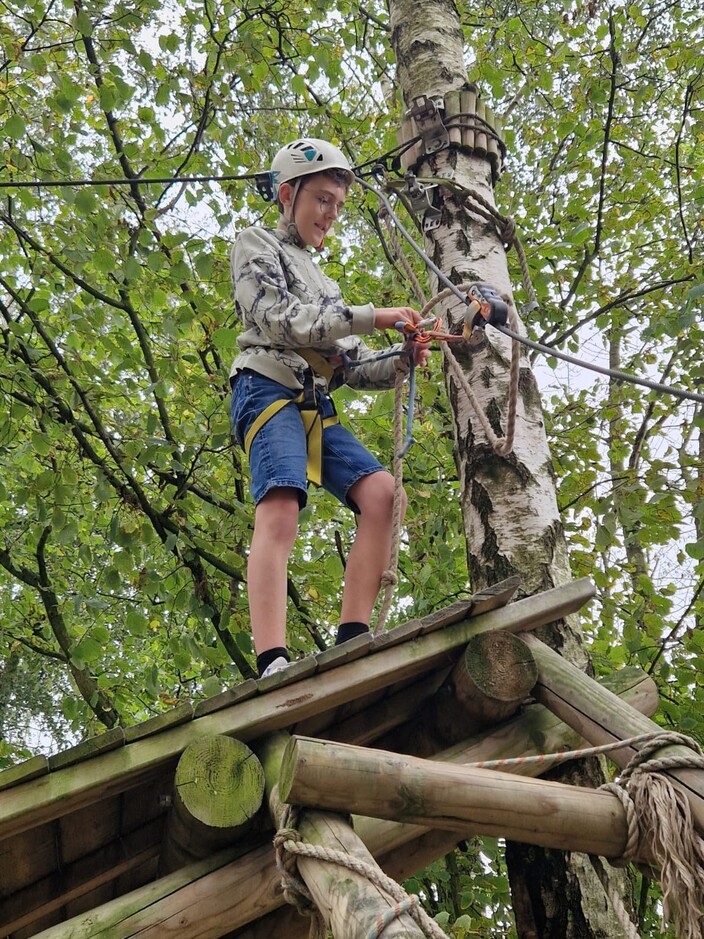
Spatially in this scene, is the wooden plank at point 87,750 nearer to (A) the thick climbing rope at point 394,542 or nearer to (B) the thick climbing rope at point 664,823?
(B) the thick climbing rope at point 664,823

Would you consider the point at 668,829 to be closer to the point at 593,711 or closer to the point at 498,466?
the point at 593,711

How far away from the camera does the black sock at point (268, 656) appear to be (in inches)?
96.3

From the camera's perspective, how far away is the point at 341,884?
5.26 feet

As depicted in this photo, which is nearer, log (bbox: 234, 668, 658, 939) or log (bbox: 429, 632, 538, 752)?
log (bbox: 234, 668, 658, 939)

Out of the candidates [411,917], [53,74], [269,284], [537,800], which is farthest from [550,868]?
[53,74]

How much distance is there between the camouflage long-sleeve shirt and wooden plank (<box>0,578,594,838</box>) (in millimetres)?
951

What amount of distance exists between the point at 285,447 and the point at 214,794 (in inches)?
42.5

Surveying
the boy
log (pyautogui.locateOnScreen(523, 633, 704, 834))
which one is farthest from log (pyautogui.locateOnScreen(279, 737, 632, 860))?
the boy

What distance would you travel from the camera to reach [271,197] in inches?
125

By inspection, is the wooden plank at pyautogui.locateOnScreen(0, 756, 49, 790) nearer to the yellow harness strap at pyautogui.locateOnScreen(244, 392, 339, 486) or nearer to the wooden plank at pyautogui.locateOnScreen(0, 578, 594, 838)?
the wooden plank at pyautogui.locateOnScreen(0, 578, 594, 838)

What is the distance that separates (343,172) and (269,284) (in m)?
0.51

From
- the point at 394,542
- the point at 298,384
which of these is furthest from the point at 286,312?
the point at 394,542

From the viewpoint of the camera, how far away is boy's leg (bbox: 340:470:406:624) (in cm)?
284

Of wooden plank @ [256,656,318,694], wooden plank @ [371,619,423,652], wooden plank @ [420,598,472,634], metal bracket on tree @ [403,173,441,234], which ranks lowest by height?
wooden plank @ [256,656,318,694]
